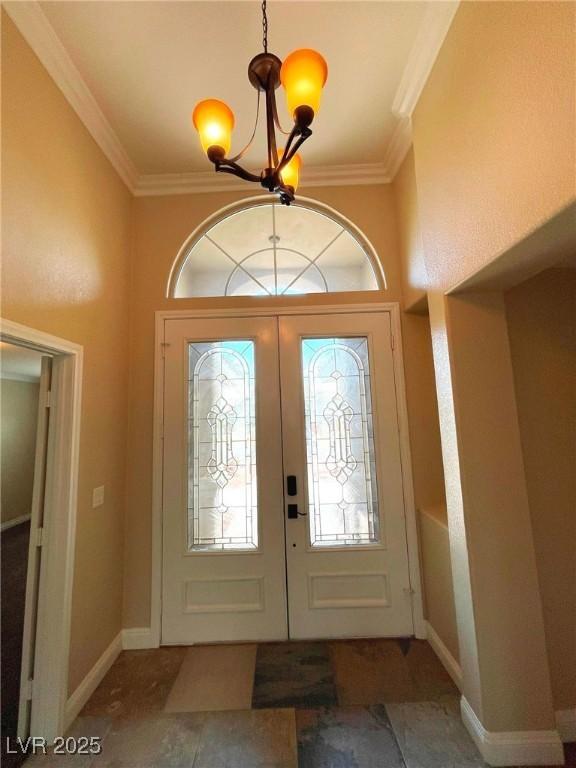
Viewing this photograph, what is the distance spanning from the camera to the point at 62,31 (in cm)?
165

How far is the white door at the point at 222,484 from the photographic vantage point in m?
2.30

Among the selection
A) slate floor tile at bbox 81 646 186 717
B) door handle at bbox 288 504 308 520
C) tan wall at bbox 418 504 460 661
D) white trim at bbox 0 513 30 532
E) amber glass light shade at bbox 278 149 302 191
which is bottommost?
slate floor tile at bbox 81 646 186 717

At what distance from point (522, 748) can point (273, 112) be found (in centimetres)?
293

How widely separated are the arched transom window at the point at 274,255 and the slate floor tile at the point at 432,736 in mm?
2645

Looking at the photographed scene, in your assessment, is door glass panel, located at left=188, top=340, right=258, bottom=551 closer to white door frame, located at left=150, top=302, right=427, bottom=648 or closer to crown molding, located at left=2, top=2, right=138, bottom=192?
white door frame, located at left=150, top=302, right=427, bottom=648

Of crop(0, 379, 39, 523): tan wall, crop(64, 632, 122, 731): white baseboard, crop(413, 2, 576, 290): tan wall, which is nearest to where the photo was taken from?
crop(413, 2, 576, 290): tan wall

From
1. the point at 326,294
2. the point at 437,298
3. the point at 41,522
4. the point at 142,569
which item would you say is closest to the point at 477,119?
the point at 437,298

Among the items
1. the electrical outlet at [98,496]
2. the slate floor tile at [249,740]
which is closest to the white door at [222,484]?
the electrical outlet at [98,496]

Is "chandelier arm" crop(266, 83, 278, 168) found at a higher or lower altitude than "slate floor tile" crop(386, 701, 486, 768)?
higher

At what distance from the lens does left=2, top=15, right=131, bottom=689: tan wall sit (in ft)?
4.91

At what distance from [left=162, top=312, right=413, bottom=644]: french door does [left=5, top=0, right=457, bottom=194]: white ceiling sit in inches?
50.4

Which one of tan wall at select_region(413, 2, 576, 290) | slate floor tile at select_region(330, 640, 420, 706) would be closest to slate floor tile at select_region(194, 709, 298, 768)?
slate floor tile at select_region(330, 640, 420, 706)

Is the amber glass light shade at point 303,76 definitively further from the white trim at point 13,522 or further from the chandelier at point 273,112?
the white trim at point 13,522

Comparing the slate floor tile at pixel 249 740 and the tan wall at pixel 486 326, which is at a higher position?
the tan wall at pixel 486 326
